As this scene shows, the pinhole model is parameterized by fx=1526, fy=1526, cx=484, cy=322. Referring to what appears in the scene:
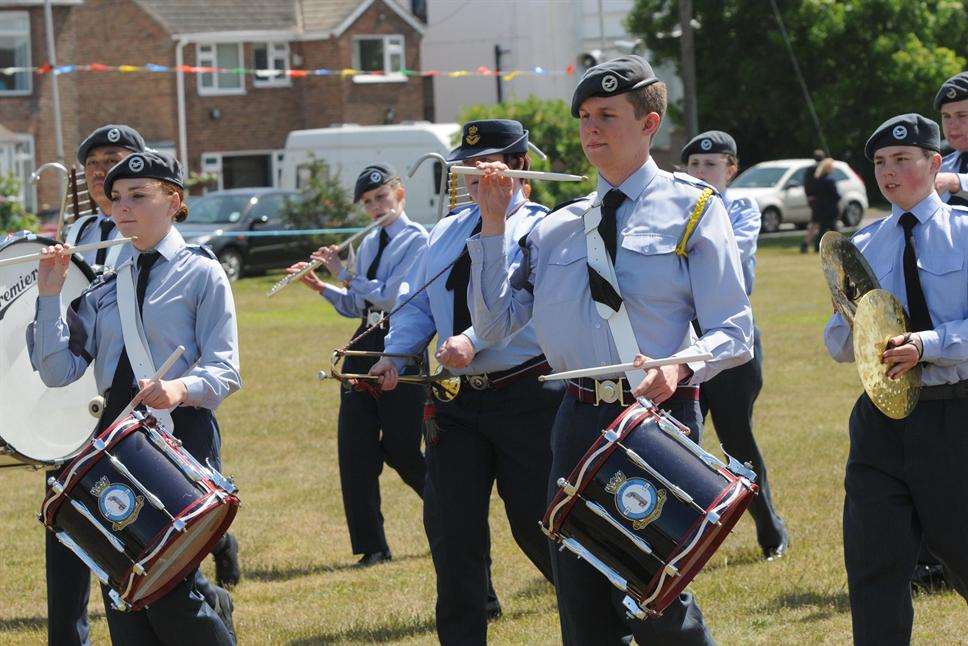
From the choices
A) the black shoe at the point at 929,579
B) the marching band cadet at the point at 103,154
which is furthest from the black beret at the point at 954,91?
the marching band cadet at the point at 103,154

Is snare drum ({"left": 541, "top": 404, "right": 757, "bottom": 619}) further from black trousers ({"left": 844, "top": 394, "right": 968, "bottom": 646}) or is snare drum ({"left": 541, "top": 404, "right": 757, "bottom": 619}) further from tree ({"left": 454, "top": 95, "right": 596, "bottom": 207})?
tree ({"left": 454, "top": 95, "right": 596, "bottom": 207})

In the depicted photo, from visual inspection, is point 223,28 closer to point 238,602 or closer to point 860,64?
point 860,64

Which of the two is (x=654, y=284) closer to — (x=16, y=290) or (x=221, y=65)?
(x=16, y=290)

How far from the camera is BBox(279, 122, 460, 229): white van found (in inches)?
1284

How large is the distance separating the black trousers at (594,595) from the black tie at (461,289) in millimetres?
1265

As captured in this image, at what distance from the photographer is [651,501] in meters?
4.36

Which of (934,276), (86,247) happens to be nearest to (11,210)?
(86,247)

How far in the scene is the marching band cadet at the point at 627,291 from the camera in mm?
4562

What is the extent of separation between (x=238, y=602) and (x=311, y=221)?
21.1 m

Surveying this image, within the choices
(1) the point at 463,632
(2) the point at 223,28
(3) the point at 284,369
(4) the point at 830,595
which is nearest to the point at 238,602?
(1) the point at 463,632

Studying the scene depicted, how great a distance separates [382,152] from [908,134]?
28.4 metres

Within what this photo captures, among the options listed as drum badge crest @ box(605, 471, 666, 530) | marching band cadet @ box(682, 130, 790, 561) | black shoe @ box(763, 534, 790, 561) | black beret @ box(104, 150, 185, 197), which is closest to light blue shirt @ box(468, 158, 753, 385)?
drum badge crest @ box(605, 471, 666, 530)

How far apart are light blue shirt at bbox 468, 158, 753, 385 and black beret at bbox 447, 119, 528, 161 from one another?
1212mm

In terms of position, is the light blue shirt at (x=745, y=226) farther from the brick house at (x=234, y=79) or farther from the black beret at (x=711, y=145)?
the brick house at (x=234, y=79)
